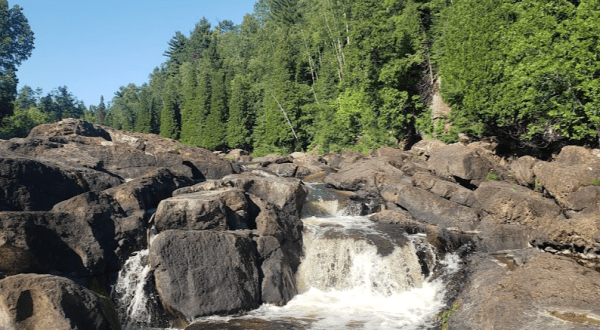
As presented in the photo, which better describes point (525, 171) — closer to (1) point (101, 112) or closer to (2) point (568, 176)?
(2) point (568, 176)

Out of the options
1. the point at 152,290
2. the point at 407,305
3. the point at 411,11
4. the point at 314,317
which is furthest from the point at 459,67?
the point at 152,290

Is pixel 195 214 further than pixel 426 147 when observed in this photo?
No

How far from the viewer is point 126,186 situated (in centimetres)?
1733

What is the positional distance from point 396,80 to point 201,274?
30606 mm

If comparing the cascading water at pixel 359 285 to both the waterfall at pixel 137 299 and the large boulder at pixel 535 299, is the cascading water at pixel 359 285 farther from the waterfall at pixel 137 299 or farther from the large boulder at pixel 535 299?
the large boulder at pixel 535 299

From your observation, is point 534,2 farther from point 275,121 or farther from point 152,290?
point 275,121

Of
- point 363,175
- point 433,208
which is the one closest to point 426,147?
point 363,175

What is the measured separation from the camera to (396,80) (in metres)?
39.8

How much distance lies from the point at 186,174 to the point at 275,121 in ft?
110

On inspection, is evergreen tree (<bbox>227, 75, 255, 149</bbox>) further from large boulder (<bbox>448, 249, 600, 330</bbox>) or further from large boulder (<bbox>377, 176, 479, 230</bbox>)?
large boulder (<bbox>448, 249, 600, 330</bbox>)

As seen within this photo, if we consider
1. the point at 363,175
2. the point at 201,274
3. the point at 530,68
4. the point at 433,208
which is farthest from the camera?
the point at 363,175

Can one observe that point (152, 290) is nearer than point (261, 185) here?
Yes

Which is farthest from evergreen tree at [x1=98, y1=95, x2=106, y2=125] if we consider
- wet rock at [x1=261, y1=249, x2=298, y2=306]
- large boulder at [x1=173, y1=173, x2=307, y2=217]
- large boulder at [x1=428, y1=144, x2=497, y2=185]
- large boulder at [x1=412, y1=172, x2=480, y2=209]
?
wet rock at [x1=261, y1=249, x2=298, y2=306]

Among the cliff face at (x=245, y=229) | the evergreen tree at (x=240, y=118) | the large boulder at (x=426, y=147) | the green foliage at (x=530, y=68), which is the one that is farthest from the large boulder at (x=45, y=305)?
the evergreen tree at (x=240, y=118)
